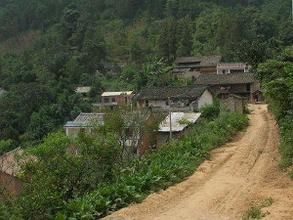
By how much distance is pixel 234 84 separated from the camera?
49844 mm

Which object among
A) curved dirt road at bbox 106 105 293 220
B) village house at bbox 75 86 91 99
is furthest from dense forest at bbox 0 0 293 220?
village house at bbox 75 86 91 99

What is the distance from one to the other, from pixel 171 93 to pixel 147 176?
2686cm

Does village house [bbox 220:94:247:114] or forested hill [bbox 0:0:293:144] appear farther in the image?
forested hill [bbox 0:0:293:144]

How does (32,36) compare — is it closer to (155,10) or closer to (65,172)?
(155,10)

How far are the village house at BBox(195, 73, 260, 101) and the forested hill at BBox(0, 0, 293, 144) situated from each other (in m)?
3.63

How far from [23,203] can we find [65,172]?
3023 millimetres

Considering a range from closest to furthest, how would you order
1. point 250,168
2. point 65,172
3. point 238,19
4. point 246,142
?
point 65,172 → point 250,168 → point 246,142 → point 238,19

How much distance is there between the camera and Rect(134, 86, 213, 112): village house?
39.8m

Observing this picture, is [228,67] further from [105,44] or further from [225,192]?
[225,192]

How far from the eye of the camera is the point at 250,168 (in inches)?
675

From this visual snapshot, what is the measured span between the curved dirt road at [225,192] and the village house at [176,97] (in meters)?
19.5

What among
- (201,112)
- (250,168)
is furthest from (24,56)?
(250,168)

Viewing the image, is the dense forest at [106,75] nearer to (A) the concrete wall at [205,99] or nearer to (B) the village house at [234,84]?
(B) the village house at [234,84]

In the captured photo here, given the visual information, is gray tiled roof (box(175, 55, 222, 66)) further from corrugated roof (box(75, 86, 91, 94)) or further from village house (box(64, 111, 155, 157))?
village house (box(64, 111, 155, 157))
